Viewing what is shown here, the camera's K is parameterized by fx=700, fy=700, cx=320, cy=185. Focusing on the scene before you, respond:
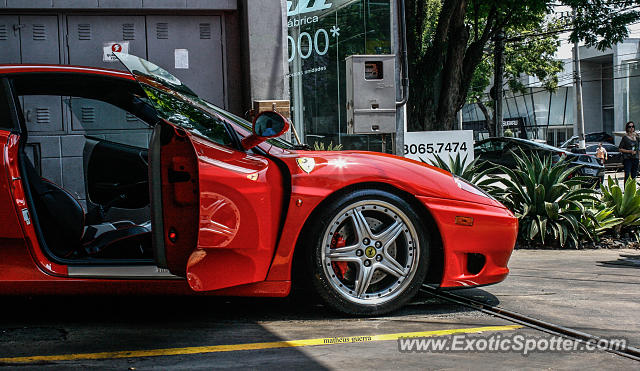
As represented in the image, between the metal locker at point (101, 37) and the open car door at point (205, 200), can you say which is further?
the metal locker at point (101, 37)

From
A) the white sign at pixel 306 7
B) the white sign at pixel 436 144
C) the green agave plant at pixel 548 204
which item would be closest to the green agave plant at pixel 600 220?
the green agave plant at pixel 548 204

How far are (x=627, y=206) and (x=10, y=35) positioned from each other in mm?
7981

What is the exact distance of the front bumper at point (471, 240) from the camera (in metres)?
4.08

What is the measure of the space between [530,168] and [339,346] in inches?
207

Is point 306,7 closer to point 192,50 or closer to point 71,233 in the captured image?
point 192,50

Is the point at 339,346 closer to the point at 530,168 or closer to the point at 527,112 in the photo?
the point at 530,168

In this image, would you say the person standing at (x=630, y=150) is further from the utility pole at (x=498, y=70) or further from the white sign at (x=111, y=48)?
the white sign at (x=111, y=48)

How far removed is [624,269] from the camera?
6.26 metres

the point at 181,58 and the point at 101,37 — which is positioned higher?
the point at 101,37

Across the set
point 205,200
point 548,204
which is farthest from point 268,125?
point 548,204

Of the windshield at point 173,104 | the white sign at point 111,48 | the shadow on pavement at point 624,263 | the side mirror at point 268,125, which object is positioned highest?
the white sign at point 111,48

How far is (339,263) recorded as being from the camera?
401cm

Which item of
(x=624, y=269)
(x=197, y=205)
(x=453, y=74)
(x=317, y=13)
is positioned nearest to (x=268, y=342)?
(x=197, y=205)

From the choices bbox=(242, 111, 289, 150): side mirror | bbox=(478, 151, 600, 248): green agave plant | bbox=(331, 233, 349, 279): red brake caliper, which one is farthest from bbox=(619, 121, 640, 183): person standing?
bbox=(242, 111, 289, 150): side mirror
